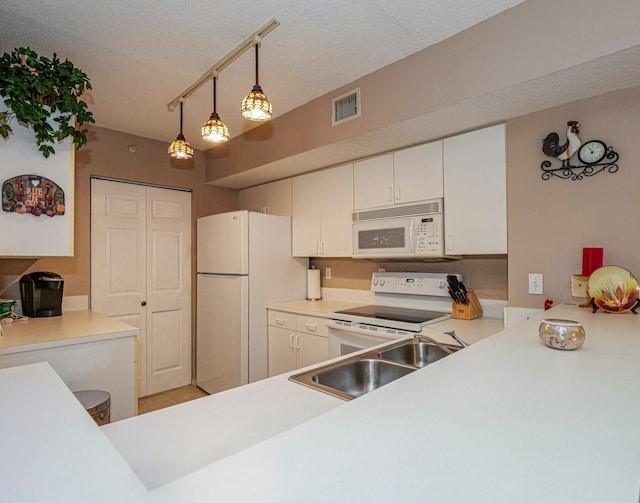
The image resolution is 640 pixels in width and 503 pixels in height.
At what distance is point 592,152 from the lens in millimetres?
1857

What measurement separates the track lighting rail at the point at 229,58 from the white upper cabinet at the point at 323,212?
3.98ft

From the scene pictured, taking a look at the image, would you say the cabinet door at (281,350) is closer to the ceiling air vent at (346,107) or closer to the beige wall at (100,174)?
the beige wall at (100,174)

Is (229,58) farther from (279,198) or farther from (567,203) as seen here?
(567,203)

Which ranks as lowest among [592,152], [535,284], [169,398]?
[169,398]

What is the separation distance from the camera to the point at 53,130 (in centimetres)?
202

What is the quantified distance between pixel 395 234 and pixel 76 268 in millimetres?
2644

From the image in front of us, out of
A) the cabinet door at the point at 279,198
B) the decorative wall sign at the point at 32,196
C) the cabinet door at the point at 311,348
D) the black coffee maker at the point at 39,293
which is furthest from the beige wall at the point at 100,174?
the cabinet door at the point at 311,348

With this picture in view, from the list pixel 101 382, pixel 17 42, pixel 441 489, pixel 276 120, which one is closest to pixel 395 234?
pixel 276 120

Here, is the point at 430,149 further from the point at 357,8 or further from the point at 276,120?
the point at 276,120

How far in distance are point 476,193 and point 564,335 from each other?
4.37ft

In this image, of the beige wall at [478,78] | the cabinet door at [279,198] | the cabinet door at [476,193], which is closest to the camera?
the beige wall at [478,78]

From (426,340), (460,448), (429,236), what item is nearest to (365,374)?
(426,340)

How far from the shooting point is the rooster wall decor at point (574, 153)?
1829 mm

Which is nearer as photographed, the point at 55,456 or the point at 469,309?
the point at 55,456
